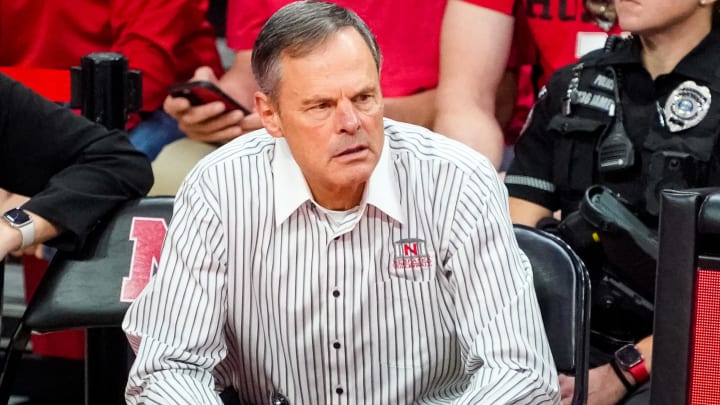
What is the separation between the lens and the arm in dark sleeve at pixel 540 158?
3016 mm

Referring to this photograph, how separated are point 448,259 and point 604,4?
1.28m

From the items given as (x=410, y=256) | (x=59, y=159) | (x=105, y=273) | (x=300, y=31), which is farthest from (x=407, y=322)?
(x=59, y=159)

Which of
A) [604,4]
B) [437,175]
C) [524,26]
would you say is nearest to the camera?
[437,175]

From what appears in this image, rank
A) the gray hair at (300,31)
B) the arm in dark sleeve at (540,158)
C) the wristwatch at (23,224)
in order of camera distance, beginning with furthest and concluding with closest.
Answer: the arm in dark sleeve at (540,158) < the wristwatch at (23,224) < the gray hair at (300,31)

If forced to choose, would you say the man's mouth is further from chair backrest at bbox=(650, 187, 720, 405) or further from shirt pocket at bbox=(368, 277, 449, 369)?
chair backrest at bbox=(650, 187, 720, 405)

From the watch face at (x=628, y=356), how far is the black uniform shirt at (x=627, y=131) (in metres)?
0.30

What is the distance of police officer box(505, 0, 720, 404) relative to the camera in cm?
274

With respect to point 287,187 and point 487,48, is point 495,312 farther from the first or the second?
point 487,48

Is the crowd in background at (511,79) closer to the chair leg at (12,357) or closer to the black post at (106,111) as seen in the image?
the black post at (106,111)

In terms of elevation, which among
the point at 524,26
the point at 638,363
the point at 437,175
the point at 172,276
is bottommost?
the point at 638,363

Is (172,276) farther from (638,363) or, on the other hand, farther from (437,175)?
(638,363)

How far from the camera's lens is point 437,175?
7.63ft

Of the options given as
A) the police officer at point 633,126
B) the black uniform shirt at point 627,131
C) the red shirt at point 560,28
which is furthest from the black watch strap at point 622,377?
the red shirt at point 560,28

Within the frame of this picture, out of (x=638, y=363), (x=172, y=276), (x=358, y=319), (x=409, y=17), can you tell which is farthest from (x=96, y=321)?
(x=409, y=17)
